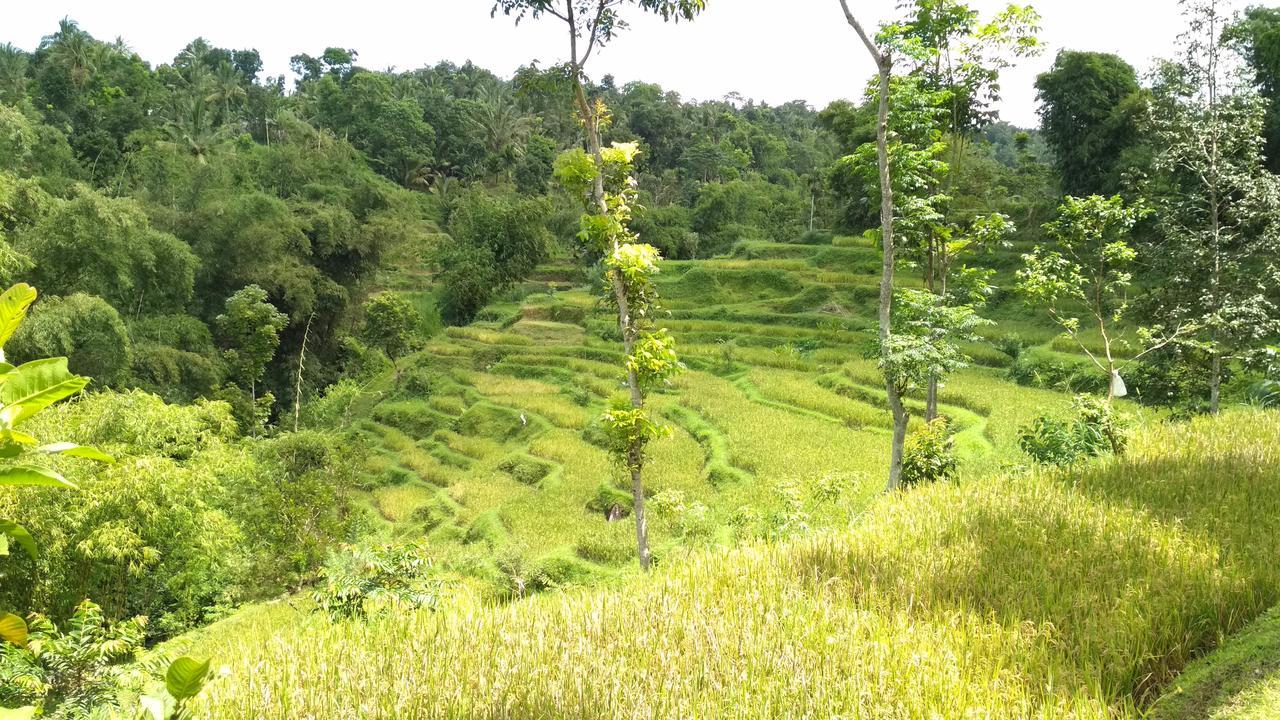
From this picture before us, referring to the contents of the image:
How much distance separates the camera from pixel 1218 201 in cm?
1138

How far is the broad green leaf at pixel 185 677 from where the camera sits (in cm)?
120

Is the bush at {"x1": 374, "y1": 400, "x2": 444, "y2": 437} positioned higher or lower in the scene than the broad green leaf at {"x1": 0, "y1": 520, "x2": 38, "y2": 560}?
lower

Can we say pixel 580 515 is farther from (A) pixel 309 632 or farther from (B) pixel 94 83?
(B) pixel 94 83

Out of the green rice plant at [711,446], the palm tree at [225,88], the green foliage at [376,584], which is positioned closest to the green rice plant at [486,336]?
the green rice plant at [711,446]

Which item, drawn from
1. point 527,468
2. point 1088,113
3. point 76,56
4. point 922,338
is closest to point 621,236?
point 922,338

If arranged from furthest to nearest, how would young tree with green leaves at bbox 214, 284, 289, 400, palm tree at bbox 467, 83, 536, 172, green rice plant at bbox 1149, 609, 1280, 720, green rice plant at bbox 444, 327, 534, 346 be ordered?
palm tree at bbox 467, 83, 536, 172 < green rice plant at bbox 444, 327, 534, 346 < young tree with green leaves at bbox 214, 284, 289, 400 < green rice plant at bbox 1149, 609, 1280, 720

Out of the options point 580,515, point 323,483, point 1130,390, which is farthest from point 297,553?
point 1130,390

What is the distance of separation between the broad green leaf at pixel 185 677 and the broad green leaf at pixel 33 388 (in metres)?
0.46

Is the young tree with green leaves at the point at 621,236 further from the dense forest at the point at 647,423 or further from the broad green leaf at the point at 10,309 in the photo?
the broad green leaf at the point at 10,309

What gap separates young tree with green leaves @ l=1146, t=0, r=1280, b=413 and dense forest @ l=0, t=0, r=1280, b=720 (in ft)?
0.23

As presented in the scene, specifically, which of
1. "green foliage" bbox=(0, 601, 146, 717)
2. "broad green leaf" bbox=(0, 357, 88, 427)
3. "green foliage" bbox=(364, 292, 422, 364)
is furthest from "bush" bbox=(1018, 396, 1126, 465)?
"green foliage" bbox=(364, 292, 422, 364)

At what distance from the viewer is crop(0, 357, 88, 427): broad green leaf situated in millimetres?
1132

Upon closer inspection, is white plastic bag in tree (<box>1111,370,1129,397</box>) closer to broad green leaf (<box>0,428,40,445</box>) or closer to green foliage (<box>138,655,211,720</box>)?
green foliage (<box>138,655,211,720</box>)

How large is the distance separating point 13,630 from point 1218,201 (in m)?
14.6
